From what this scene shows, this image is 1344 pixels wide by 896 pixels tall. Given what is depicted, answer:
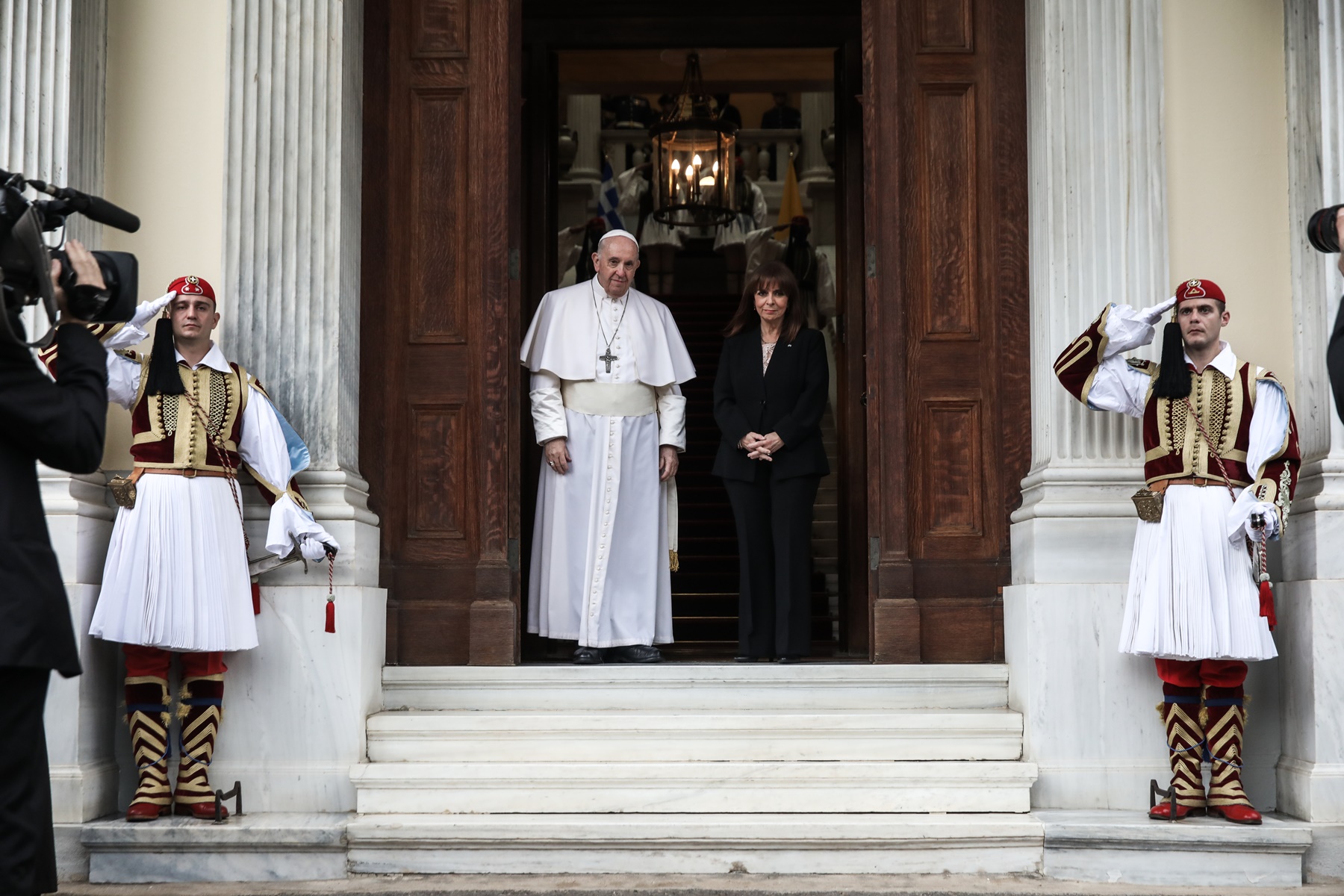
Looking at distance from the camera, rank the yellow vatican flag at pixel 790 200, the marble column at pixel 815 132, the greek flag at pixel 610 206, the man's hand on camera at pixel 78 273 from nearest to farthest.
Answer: the man's hand on camera at pixel 78 273 → the yellow vatican flag at pixel 790 200 → the greek flag at pixel 610 206 → the marble column at pixel 815 132

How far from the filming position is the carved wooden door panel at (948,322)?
20.4 feet

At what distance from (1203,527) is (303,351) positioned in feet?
10.9

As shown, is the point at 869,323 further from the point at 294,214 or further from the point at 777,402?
the point at 294,214

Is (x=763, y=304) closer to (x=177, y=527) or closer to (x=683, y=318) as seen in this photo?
(x=177, y=527)

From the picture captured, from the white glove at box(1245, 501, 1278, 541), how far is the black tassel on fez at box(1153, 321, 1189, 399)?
480mm

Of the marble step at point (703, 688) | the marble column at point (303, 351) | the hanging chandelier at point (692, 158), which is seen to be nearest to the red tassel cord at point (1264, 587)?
the marble step at point (703, 688)

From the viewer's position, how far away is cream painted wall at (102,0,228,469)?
5871mm

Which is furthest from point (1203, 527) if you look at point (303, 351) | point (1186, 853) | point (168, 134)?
point (168, 134)

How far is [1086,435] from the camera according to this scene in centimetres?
578

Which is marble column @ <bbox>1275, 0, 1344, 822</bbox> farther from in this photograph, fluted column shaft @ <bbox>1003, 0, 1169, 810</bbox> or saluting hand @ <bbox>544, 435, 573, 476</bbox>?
saluting hand @ <bbox>544, 435, 573, 476</bbox>

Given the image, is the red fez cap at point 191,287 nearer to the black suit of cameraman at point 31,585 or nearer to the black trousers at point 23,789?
the black suit of cameraman at point 31,585

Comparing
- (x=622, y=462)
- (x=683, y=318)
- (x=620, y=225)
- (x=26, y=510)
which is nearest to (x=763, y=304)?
(x=622, y=462)

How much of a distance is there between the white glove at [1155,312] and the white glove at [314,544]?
2992 millimetres

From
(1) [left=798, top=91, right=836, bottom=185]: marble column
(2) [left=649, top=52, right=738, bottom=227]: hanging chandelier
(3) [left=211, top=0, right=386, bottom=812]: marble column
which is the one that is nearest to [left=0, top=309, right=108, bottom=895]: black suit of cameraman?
(3) [left=211, top=0, right=386, bottom=812]: marble column
